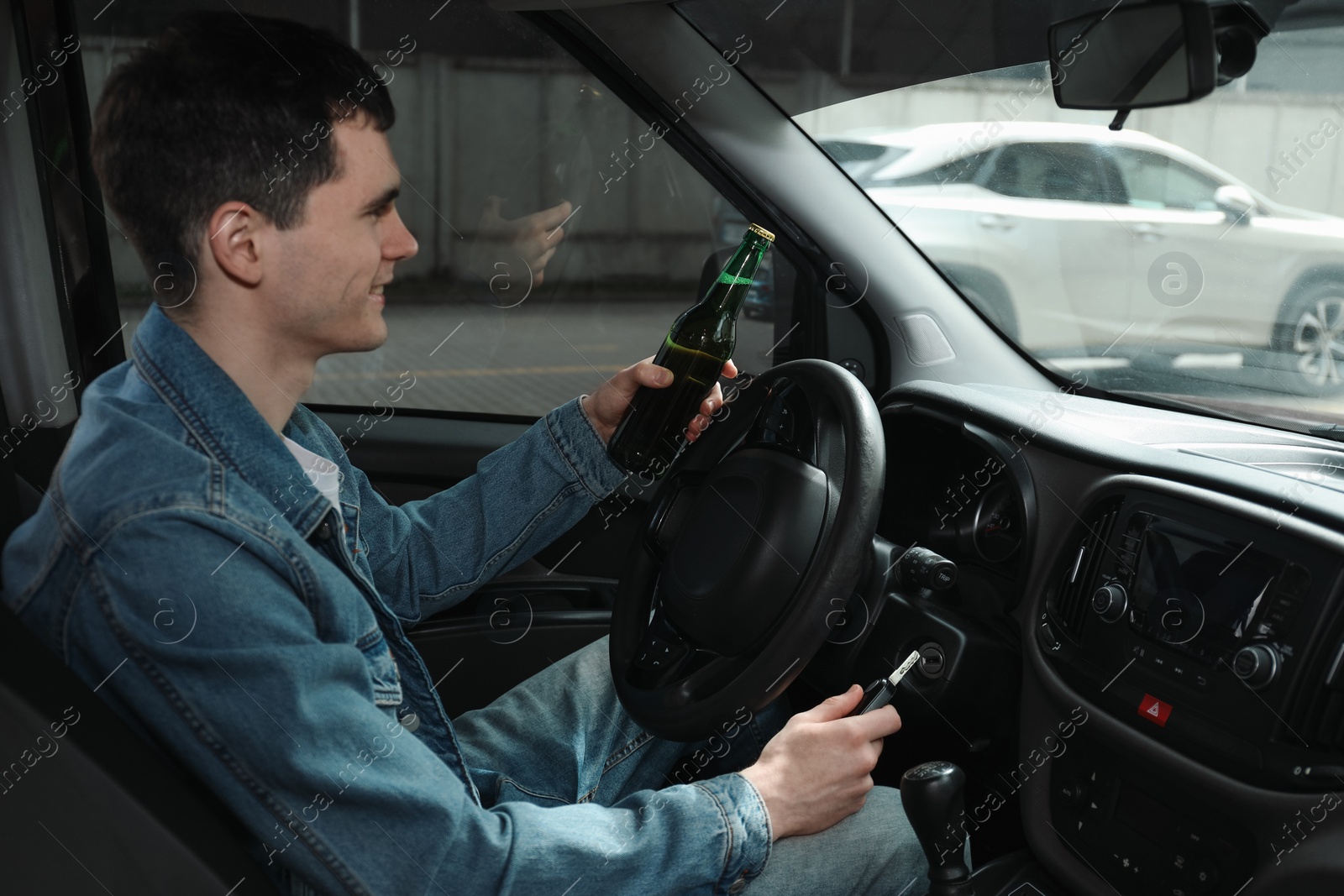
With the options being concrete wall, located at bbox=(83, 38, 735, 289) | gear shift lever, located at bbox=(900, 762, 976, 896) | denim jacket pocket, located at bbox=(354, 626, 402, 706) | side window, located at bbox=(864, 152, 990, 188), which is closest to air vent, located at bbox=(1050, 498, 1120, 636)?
gear shift lever, located at bbox=(900, 762, 976, 896)

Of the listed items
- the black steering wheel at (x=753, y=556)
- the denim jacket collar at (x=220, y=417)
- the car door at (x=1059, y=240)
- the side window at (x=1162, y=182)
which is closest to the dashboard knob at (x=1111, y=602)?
the black steering wheel at (x=753, y=556)

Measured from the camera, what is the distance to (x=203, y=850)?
84cm

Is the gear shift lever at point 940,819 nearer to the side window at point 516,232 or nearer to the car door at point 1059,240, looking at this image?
the car door at point 1059,240

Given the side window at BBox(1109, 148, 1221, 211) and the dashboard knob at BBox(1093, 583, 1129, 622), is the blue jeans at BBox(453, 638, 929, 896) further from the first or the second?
the side window at BBox(1109, 148, 1221, 211)

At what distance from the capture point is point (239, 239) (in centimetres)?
103

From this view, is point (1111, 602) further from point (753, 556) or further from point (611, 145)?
point (611, 145)

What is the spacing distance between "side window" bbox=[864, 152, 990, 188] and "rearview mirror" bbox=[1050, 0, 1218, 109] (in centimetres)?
68

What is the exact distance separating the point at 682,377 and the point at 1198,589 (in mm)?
743

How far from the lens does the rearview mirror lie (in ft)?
4.21

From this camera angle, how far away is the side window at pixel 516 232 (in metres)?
1.98

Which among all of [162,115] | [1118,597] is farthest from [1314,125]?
[162,115]

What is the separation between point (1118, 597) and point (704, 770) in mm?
612

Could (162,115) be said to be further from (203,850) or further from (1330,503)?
(1330,503)

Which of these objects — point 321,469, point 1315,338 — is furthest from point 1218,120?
point 321,469
